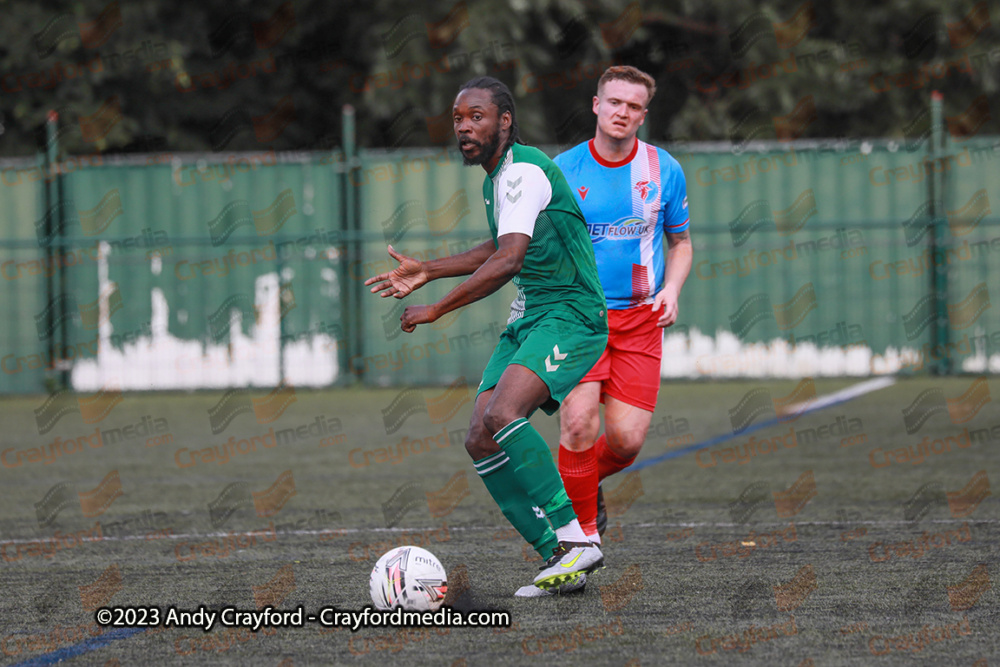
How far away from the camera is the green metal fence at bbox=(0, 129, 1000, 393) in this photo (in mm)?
16734

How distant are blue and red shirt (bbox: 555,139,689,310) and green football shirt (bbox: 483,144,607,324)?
0.75 meters

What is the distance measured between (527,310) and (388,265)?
1132 cm

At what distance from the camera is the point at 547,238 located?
17.3ft

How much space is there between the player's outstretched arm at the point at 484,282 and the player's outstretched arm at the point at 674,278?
1.28m

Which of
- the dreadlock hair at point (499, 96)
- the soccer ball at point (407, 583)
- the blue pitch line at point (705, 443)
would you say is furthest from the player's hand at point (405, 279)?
the blue pitch line at point (705, 443)

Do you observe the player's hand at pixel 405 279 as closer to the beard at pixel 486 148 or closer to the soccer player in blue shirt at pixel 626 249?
the beard at pixel 486 148

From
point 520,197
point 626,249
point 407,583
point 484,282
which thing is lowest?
point 407,583

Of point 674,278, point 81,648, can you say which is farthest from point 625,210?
point 81,648

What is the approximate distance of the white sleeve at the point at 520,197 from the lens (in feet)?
16.6

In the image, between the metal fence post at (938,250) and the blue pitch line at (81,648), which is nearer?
the blue pitch line at (81,648)

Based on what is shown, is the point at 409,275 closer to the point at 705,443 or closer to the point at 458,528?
the point at 458,528

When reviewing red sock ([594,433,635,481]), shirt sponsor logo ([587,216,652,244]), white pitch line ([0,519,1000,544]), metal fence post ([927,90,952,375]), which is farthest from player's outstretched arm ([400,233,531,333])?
metal fence post ([927,90,952,375])

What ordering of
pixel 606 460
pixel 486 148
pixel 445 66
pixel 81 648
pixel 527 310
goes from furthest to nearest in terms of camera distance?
pixel 445 66 → pixel 606 460 → pixel 527 310 → pixel 486 148 → pixel 81 648

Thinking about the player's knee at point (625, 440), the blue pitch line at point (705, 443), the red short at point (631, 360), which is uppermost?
the red short at point (631, 360)
